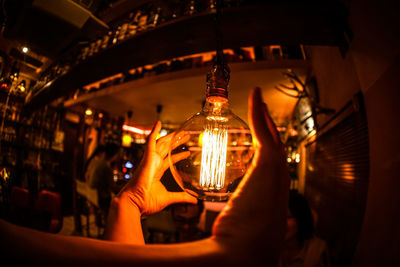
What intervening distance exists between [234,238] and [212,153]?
40 cm

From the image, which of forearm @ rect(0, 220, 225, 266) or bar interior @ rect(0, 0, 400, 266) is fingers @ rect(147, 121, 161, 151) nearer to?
bar interior @ rect(0, 0, 400, 266)

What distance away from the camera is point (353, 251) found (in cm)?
164

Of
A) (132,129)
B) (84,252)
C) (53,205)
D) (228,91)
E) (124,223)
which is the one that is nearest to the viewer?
(84,252)

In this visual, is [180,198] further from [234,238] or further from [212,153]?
[234,238]

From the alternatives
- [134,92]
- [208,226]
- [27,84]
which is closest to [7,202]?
[27,84]

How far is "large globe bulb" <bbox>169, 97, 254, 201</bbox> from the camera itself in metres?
0.67

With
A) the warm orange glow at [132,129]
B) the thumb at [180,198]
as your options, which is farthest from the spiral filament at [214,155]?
the warm orange glow at [132,129]

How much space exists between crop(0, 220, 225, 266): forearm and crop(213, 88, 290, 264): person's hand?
0.14 feet

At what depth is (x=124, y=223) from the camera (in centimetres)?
57

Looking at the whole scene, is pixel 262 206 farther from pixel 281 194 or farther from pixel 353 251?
pixel 353 251

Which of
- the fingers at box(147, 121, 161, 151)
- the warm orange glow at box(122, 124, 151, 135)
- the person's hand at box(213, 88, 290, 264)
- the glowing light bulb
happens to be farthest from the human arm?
the warm orange glow at box(122, 124, 151, 135)

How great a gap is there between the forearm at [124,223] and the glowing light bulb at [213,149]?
0.18 m

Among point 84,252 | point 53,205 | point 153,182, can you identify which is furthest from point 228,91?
point 53,205

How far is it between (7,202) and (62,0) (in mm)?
1077
